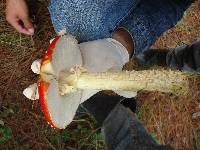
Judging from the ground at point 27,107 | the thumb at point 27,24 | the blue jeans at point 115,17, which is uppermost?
the blue jeans at point 115,17

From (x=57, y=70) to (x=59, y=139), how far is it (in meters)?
1.21

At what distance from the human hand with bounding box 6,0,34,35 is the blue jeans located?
191mm

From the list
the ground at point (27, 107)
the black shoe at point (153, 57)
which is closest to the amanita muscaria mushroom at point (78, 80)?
the ground at point (27, 107)

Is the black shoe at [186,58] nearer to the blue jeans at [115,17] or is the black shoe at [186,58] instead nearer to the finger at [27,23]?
the blue jeans at [115,17]

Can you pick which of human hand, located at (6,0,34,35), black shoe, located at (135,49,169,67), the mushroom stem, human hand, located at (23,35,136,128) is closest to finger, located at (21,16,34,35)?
human hand, located at (6,0,34,35)

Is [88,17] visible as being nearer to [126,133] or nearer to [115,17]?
[115,17]

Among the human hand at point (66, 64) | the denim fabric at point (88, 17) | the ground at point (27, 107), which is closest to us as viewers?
the human hand at point (66, 64)

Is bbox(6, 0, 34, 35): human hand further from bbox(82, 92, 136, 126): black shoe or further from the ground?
bbox(82, 92, 136, 126): black shoe

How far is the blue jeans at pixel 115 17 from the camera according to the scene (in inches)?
57.1

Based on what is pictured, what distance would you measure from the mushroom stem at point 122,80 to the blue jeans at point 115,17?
13.7 inches

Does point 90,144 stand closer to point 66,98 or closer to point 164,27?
point 164,27

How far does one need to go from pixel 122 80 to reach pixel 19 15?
79 centimetres

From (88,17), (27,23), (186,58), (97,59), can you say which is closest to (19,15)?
(27,23)

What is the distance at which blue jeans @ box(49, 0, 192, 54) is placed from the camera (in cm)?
145
